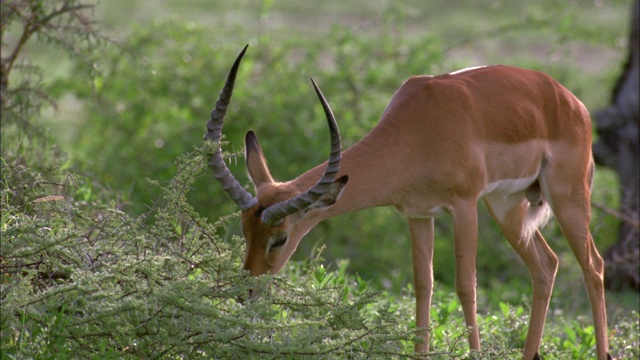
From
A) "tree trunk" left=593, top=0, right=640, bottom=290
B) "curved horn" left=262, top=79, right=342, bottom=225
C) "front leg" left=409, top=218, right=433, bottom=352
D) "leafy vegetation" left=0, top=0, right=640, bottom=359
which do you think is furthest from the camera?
"tree trunk" left=593, top=0, right=640, bottom=290

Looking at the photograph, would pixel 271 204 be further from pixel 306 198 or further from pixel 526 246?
pixel 526 246

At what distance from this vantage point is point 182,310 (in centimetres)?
399

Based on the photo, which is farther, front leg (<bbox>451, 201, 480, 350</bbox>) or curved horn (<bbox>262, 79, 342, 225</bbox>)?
front leg (<bbox>451, 201, 480, 350</bbox>)

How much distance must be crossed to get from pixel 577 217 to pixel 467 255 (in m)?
0.80

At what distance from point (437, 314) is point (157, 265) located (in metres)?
2.31

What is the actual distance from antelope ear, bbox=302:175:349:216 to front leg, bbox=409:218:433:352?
3.07 feet

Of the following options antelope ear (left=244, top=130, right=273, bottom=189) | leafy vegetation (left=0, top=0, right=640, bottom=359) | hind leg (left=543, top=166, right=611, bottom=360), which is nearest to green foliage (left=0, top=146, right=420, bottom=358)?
leafy vegetation (left=0, top=0, right=640, bottom=359)

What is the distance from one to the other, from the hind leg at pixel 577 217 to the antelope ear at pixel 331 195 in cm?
149

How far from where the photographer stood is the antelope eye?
16.0 feet

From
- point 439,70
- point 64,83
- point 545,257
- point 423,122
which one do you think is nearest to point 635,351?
point 545,257

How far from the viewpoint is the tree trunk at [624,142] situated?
29.8 ft

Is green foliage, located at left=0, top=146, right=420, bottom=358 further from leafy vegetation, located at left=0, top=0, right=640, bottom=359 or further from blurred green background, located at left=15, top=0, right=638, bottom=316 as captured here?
blurred green background, located at left=15, top=0, right=638, bottom=316

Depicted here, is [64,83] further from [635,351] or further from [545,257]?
[635,351]

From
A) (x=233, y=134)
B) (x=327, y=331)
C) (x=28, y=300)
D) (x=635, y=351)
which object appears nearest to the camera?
(x=28, y=300)
